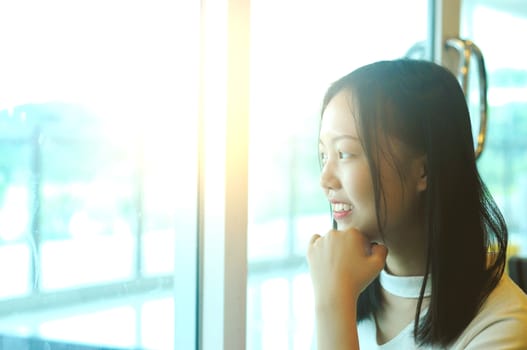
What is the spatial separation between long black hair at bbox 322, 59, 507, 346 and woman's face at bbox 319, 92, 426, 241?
10mm

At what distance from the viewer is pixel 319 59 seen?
52.7 inches

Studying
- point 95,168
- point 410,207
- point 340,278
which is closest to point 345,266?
point 340,278

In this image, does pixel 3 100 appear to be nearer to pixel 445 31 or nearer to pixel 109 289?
pixel 109 289

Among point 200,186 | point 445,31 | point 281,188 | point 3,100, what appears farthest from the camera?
point 445,31

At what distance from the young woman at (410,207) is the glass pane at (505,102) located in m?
1.06

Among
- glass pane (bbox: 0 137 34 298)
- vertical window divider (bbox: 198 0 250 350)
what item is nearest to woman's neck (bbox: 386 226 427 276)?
vertical window divider (bbox: 198 0 250 350)

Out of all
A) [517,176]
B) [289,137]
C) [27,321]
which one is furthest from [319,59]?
[517,176]

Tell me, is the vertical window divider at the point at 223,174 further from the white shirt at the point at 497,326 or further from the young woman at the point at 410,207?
the white shirt at the point at 497,326

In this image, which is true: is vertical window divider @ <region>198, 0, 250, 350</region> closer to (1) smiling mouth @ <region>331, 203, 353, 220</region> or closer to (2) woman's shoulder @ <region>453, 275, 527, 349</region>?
(1) smiling mouth @ <region>331, 203, 353, 220</region>

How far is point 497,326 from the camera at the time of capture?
82 centimetres

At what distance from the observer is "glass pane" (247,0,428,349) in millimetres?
1186

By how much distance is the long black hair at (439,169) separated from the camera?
87cm

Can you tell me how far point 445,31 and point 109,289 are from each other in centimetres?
106

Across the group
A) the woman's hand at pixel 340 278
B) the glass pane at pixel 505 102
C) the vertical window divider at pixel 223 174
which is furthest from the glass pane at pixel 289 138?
the glass pane at pixel 505 102
